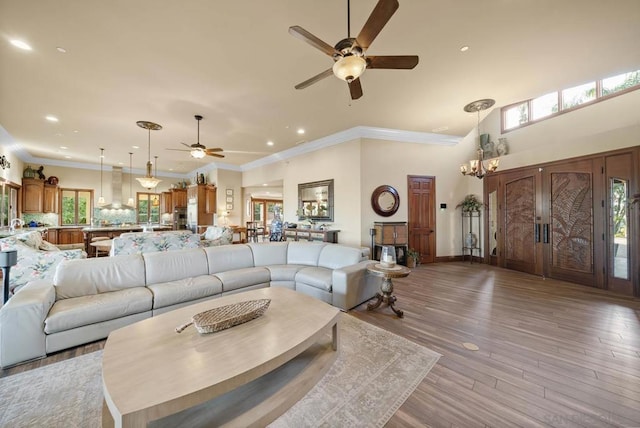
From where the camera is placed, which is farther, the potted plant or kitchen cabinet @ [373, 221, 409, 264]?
the potted plant

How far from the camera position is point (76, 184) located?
29.3 ft

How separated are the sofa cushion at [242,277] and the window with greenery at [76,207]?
925cm

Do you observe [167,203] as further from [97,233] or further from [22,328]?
[22,328]

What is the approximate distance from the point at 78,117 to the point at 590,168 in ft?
33.1

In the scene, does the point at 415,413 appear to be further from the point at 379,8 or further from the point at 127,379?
the point at 379,8

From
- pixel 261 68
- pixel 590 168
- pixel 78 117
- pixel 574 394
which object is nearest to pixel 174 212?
pixel 78 117

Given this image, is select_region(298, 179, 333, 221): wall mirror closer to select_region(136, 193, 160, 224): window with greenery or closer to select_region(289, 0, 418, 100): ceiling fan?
select_region(289, 0, 418, 100): ceiling fan

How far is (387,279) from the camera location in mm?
3271

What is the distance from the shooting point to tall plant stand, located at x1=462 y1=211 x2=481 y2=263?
257 inches

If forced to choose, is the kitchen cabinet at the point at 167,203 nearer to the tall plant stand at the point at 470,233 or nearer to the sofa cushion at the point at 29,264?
the sofa cushion at the point at 29,264

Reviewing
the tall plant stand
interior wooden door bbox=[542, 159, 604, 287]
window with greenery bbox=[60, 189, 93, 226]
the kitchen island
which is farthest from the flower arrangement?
window with greenery bbox=[60, 189, 93, 226]

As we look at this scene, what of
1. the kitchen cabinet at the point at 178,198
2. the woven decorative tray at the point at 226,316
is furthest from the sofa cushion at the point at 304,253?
the kitchen cabinet at the point at 178,198

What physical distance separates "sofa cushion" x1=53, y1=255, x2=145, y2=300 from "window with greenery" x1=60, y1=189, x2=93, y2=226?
8575 mm

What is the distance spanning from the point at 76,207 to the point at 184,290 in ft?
31.4
